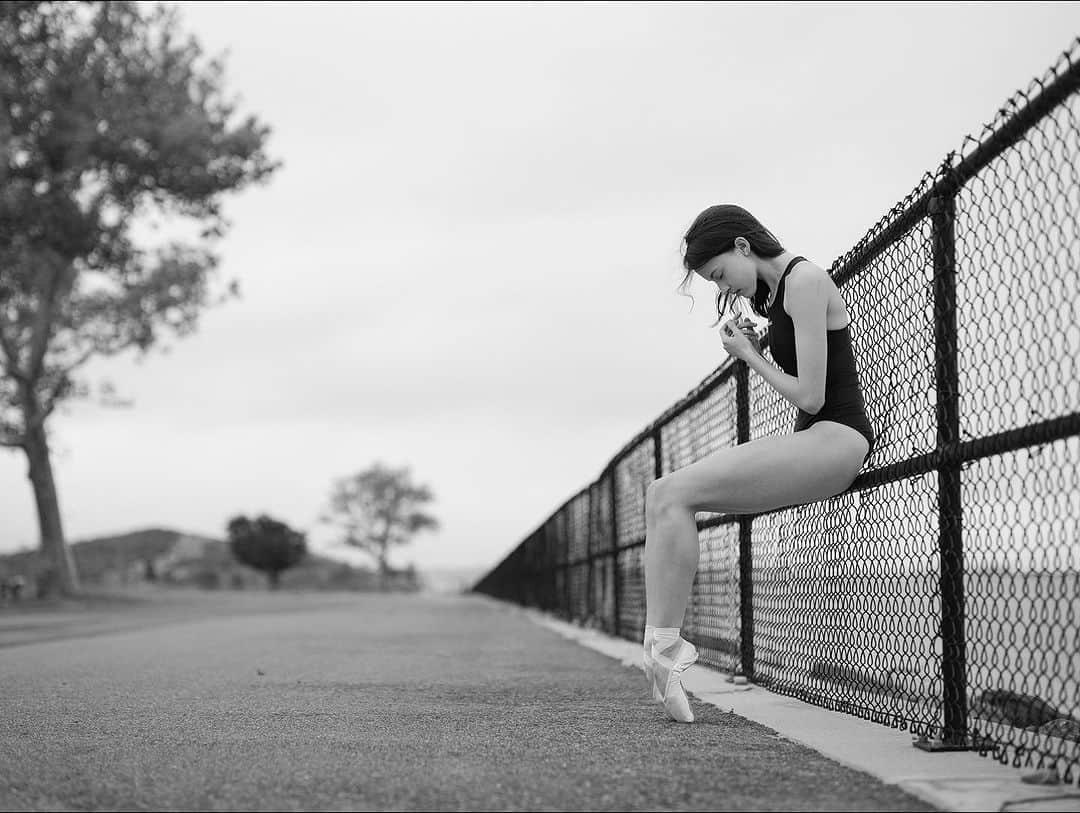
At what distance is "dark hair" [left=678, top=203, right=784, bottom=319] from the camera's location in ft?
12.3

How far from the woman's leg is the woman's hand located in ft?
0.87

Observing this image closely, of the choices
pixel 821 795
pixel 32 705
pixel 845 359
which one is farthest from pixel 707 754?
pixel 32 705

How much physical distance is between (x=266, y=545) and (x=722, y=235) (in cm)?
7100

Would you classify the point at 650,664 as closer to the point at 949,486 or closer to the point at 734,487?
the point at 734,487

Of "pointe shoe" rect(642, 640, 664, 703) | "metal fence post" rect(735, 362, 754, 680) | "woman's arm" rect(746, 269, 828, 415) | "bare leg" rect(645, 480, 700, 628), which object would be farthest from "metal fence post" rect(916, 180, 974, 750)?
"metal fence post" rect(735, 362, 754, 680)

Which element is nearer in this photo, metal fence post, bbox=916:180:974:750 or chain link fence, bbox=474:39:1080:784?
chain link fence, bbox=474:39:1080:784

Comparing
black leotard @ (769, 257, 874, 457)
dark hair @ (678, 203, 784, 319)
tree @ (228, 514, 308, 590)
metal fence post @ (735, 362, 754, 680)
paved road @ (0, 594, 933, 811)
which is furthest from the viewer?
tree @ (228, 514, 308, 590)

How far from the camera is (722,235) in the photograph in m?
3.76

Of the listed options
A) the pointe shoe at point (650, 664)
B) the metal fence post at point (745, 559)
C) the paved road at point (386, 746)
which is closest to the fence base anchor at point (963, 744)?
the paved road at point (386, 746)

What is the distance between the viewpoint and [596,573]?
1134 centimetres

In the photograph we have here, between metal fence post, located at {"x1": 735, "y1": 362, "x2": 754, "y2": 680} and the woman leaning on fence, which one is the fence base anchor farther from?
metal fence post, located at {"x1": 735, "y1": 362, "x2": 754, "y2": 680}

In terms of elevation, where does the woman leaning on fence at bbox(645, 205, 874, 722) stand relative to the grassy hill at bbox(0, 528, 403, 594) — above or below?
below

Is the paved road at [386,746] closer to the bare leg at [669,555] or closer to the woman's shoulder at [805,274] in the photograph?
the bare leg at [669,555]

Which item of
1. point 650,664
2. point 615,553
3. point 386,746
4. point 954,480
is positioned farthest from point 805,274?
point 615,553
